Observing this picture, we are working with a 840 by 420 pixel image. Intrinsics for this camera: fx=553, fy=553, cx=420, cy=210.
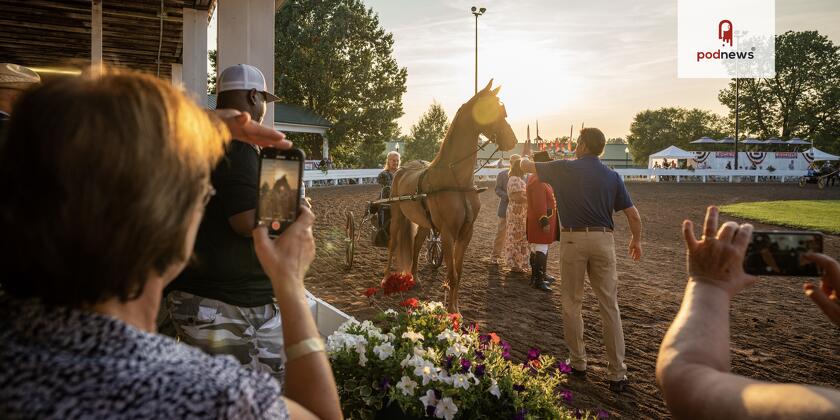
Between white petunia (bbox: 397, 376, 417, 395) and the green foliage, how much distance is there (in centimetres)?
8794

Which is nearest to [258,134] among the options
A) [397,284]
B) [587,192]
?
[397,284]

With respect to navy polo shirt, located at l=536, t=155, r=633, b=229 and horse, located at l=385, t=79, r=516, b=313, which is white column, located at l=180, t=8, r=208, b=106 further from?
navy polo shirt, located at l=536, t=155, r=633, b=229

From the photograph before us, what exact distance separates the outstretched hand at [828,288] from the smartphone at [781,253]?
22 mm

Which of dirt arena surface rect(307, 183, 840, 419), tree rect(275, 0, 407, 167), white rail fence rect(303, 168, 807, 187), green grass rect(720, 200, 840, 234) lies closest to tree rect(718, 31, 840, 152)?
white rail fence rect(303, 168, 807, 187)

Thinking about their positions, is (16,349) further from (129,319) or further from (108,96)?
(108,96)

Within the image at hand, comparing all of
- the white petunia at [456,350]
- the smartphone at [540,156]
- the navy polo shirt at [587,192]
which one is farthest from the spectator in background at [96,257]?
the smartphone at [540,156]

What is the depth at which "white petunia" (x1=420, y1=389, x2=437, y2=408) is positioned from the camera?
2.55m

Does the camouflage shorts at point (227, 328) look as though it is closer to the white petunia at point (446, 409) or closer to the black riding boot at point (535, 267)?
the white petunia at point (446, 409)

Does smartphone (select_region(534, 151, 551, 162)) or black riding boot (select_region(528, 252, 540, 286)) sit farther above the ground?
smartphone (select_region(534, 151, 551, 162))

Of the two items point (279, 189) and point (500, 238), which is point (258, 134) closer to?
point (279, 189)

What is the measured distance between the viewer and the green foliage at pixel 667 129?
84.3 metres

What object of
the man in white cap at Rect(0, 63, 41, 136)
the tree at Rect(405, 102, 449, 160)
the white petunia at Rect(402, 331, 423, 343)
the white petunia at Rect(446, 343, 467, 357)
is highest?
the tree at Rect(405, 102, 449, 160)

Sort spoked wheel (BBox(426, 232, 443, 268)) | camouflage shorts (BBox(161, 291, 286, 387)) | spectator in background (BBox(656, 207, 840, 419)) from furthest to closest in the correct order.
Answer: spoked wheel (BBox(426, 232, 443, 268)) < camouflage shorts (BBox(161, 291, 286, 387)) < spectator in background (BBox(656, 207, 840, 419))

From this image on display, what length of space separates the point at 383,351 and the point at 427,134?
61262 millimetres
